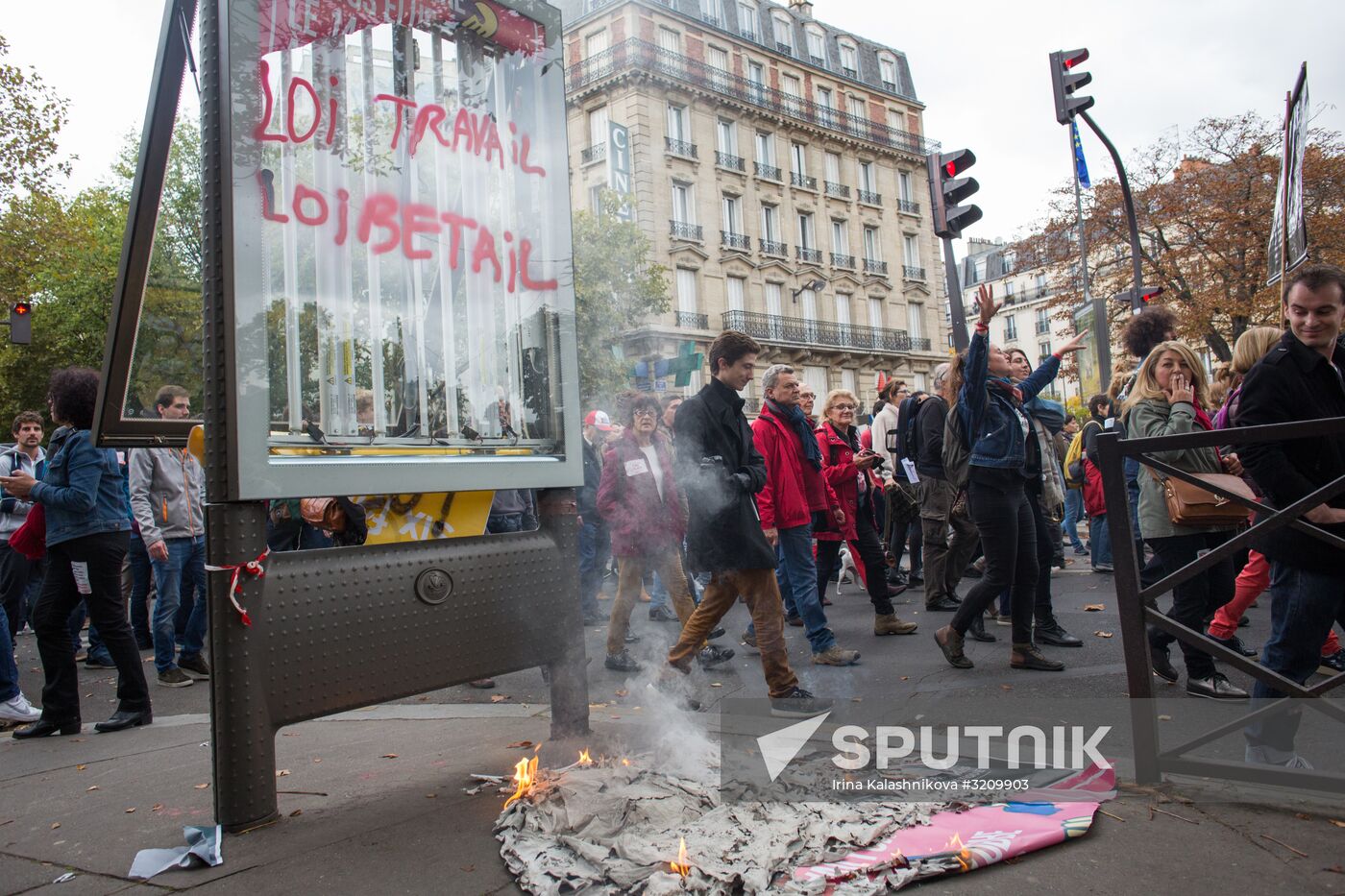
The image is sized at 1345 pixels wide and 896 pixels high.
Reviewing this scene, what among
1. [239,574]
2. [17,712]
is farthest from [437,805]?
[17,712]

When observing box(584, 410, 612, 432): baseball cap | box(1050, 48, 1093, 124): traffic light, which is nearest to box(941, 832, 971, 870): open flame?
box(584, 410, 612, 432): baseball cap

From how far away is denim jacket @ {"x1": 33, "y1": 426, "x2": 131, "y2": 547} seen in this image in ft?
15.6

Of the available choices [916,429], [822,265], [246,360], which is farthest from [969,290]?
[246,360]

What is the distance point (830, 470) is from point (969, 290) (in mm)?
84864

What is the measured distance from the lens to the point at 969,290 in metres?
86.2

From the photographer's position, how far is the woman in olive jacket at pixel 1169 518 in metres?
4.24

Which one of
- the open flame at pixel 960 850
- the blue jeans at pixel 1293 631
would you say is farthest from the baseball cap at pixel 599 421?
the open flame at pixel 960 850

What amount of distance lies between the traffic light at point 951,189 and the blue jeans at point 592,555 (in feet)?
14.1

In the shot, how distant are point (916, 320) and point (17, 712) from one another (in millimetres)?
43600

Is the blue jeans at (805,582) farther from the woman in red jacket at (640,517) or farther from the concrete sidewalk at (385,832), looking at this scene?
the concrete sidewalk at (385,832)

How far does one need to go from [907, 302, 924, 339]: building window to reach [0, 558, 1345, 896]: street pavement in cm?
3956

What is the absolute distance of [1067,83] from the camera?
1236 cm

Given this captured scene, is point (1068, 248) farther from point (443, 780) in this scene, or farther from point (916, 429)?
point (443, 780)

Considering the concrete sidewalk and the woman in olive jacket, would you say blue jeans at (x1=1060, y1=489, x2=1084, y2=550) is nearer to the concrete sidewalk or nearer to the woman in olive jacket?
the woman in olive jacket
